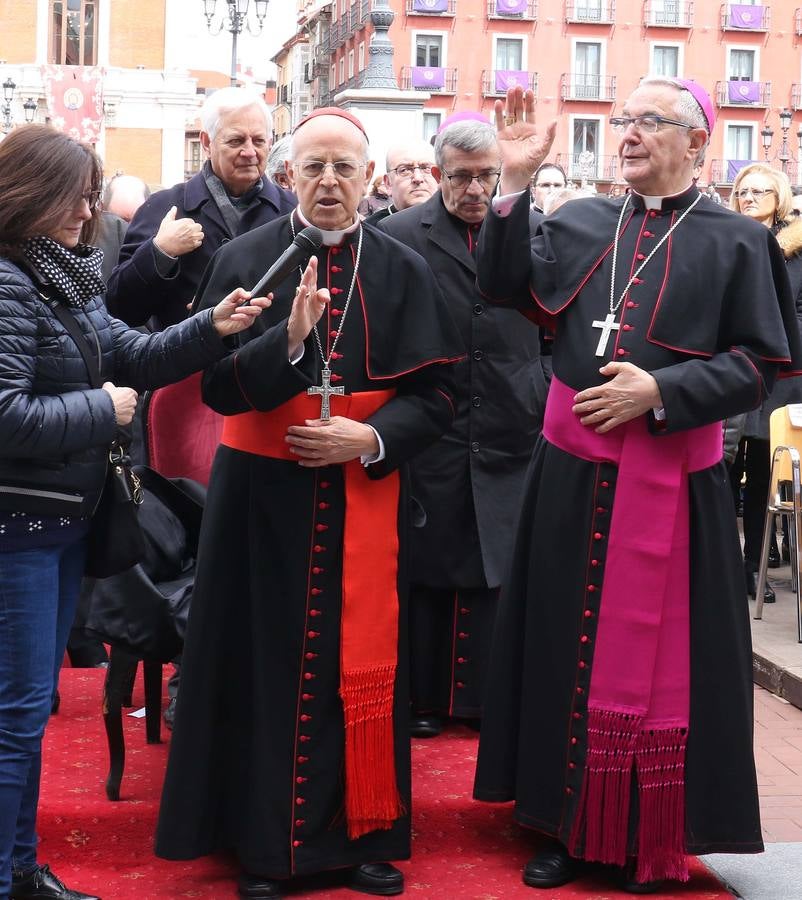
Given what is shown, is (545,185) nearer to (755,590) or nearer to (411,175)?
(755,590)

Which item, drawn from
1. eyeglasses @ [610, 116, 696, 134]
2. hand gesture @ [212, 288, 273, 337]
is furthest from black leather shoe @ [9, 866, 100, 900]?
eyeglasses @ [610, 116, 696, 134]

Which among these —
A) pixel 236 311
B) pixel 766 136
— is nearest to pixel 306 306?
pixel 236 311

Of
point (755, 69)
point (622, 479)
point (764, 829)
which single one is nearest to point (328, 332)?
point (622, 479)

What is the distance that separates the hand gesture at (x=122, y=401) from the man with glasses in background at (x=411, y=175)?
3.00 m

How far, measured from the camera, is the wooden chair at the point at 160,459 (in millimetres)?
4555

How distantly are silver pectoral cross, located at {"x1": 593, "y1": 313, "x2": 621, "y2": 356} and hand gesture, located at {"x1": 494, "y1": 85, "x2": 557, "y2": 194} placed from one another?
442 mm

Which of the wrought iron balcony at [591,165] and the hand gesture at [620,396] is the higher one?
the wrought iron balcony at [591,165]

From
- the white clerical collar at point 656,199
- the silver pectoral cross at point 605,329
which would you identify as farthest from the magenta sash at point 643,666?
the white clerical collar at point 656,199

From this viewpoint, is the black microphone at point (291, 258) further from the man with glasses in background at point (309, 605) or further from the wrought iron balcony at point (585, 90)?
the wrought iron balcony at point (585, 90)

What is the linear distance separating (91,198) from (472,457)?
2010 millimetres

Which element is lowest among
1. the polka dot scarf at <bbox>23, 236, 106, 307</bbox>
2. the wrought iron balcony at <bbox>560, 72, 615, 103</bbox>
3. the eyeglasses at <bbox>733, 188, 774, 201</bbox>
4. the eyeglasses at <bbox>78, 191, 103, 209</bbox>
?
the polka dot scarf at <bbox>23, 236, 106, 307</bbox>

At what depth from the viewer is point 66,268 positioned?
3508 mm

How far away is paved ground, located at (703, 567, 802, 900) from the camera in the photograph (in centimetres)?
422

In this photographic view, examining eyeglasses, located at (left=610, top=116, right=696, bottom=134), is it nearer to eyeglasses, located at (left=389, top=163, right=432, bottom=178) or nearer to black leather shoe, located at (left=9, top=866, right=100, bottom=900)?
eyeglasses, located at (left=389, top=163, right=432, bottom=178)
